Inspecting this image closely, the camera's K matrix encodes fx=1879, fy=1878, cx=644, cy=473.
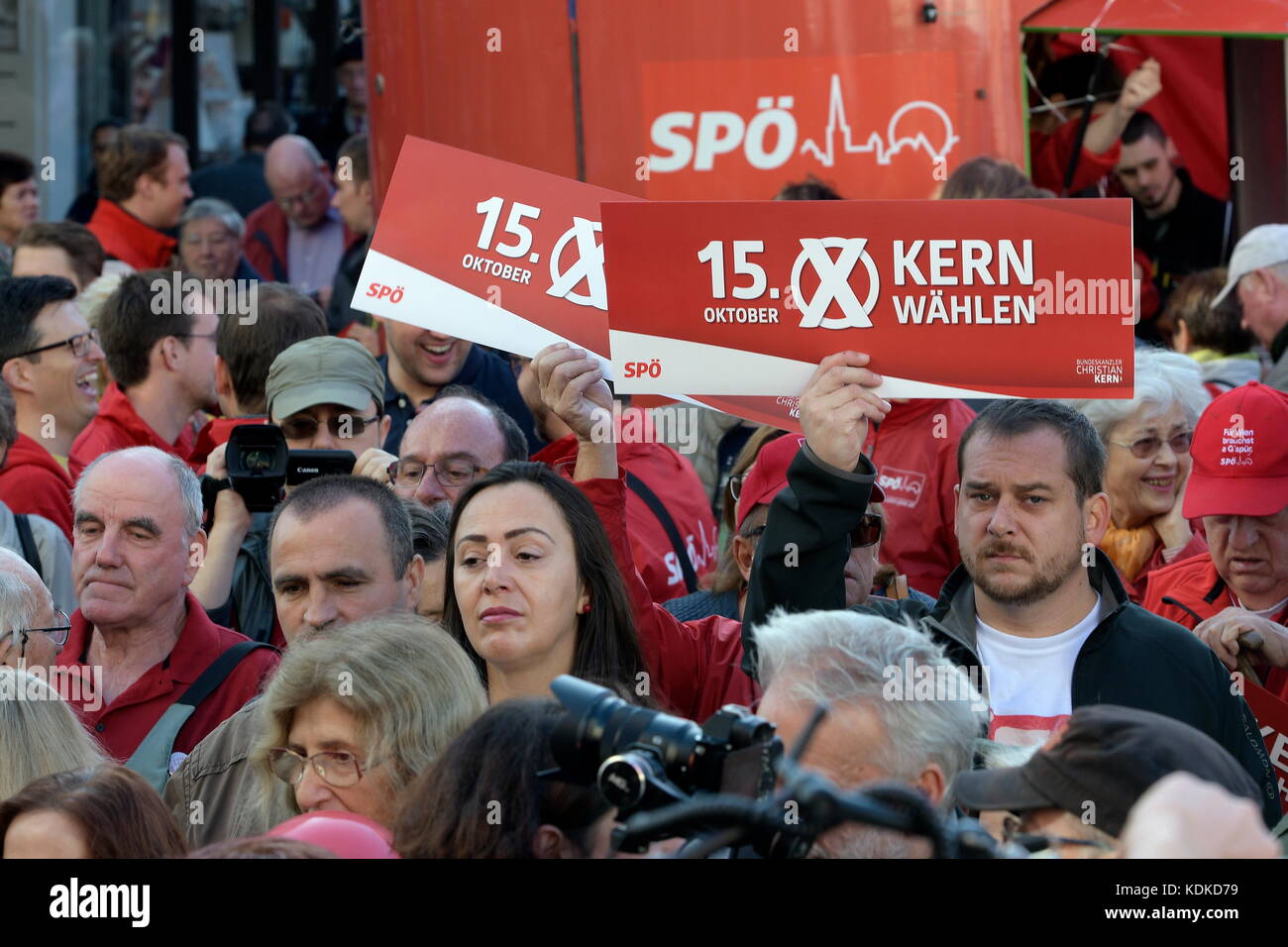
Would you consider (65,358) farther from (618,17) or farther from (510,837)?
(510,837)

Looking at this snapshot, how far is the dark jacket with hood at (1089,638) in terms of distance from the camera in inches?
157

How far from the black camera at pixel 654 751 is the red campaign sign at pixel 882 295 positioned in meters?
1.49

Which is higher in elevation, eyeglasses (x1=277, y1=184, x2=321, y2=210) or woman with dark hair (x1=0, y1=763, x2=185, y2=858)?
eyeglasses (x1=277, y1=184, x2=321, y2=210)

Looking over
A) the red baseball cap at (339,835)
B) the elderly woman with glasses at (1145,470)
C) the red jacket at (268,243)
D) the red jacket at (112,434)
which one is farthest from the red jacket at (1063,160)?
the red baseball cap at (339,835)

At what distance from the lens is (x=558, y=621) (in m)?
4.26

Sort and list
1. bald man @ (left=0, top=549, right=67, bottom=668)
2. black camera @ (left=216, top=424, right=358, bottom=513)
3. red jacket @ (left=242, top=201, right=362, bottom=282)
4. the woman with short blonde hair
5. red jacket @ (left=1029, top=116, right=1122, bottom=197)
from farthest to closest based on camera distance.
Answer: red jacket @ (left=242, top=201, right=362, bottom=282) → red jacket @ (left=1029, top=116, right=1122, bottom=197) → black camera @ (left=216, top=424, right=358, bottom=513) → bald man @ (left=0, top=549, right=67, bottom=668) → the woman with short blonde hair

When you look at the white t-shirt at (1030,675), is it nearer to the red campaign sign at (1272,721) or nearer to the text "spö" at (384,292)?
the red campaign sign at (1272,721)

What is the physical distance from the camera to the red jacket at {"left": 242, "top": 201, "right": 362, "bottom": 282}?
10406 mm

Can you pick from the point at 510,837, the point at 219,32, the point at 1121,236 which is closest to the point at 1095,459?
the point at 1121,236

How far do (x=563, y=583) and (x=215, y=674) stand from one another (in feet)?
3.31

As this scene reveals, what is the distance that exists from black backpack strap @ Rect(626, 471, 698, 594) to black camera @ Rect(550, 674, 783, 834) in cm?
311

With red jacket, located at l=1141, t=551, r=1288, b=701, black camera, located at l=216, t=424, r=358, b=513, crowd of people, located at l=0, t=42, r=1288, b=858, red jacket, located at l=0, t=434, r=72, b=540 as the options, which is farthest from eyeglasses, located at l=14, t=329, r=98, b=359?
red jacket, located at l=1141, t=551, r=1288, b=701

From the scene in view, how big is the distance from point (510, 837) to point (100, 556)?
249 centimetres

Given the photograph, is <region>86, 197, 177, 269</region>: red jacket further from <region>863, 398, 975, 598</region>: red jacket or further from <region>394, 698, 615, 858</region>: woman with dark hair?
<region>394, 698, 615, 858</region>: woman with dark hair
